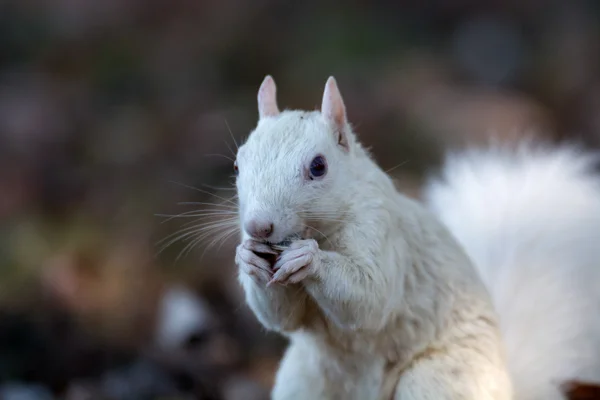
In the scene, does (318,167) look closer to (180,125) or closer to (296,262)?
(296,262)

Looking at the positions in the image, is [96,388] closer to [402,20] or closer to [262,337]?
[262,337]

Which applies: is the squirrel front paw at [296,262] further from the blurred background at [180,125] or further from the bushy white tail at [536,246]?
the bushy white tail at [536,246]

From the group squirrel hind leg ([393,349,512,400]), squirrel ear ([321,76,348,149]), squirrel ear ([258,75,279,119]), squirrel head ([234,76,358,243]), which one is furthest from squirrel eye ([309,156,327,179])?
squirrel hind leg ([393,349,512,400])

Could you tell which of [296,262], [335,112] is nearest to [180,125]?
[335,112]

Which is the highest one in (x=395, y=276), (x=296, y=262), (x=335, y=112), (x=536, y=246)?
(x=536, y=246)

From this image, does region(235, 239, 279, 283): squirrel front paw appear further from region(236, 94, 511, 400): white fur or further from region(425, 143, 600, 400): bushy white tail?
region(425, 143, 600, 400): bushy white tail

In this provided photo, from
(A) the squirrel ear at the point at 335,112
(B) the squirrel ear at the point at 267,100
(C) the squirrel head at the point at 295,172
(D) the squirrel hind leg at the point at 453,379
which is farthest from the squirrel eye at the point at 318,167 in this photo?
(D) the squirrel hind leg at the point at 453,379
